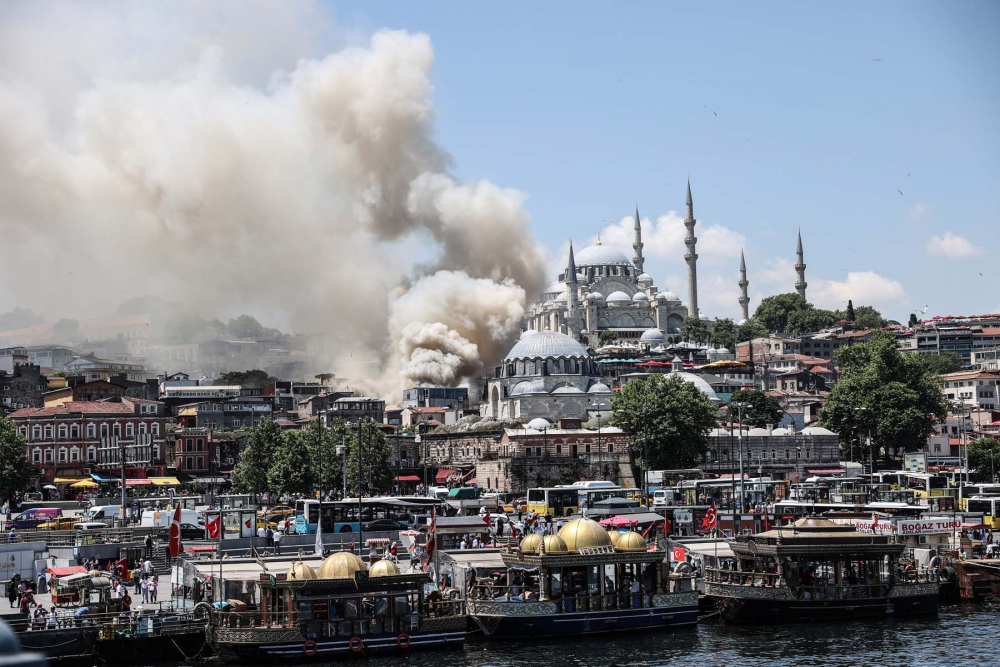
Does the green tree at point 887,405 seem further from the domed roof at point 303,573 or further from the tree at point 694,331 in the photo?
the domed roof at point 303,573

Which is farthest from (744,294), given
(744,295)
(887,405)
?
(887,405)

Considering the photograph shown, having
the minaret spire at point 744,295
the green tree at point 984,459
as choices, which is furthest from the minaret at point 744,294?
the green tree at point 984,459

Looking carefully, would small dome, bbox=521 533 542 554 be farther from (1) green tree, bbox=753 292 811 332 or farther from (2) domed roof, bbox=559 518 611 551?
(1) green tree, bbox=753 292 811 332

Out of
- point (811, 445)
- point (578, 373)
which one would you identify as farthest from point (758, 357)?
point (811, 445)

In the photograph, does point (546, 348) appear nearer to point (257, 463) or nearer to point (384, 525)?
point (257, 463)

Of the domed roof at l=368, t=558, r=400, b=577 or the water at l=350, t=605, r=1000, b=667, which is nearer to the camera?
the water at l=350, t=605, r=1000, b=667

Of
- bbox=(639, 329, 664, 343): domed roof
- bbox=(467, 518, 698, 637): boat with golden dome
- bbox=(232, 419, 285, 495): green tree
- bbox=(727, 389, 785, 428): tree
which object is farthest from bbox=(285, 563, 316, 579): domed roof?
bbox=(639, 329, 664, 343): domed roof
